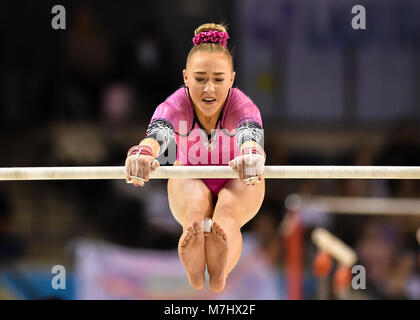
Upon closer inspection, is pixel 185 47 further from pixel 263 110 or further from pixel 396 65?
pixel 396 65

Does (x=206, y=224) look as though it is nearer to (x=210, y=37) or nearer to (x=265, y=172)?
(x=265, y=172)

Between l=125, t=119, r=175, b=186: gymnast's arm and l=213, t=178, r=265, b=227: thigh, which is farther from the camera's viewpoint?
l=213, t=178, r=265, b=227: thigh

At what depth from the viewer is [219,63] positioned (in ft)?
9.73

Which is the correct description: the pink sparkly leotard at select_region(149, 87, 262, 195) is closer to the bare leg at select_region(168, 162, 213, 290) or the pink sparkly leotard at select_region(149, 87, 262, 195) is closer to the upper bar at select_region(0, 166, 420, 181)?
the bare leg at select_region(168, 162, 213, 290)

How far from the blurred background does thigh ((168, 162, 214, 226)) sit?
2747 millimetres

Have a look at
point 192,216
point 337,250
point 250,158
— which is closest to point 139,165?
point 192,216

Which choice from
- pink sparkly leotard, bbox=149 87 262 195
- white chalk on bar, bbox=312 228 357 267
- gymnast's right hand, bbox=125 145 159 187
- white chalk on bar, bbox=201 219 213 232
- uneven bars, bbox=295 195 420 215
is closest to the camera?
Answer: gymnast's right hand, bbox=125 145 159 187

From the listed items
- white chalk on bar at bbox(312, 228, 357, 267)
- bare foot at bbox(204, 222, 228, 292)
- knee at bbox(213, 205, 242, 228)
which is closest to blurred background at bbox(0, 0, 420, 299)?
white chalk on bar at bbox(312, 228, 357, 267)

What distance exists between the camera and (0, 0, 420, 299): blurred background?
20.0 feet

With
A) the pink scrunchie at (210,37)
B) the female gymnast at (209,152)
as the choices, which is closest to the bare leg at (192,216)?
the female gymnast at (209,152)

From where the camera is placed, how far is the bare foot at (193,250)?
113 inches

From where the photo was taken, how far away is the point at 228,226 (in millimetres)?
2936

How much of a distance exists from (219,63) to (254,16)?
11.6 ft
